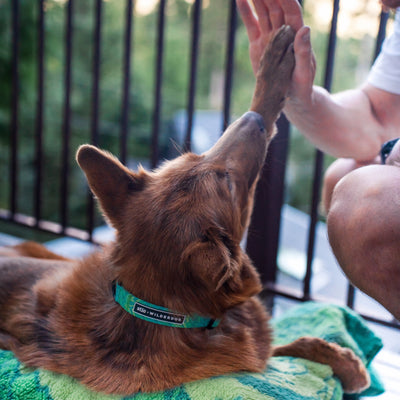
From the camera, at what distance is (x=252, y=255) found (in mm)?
2484

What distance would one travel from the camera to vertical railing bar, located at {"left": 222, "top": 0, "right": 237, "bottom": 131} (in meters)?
2.28

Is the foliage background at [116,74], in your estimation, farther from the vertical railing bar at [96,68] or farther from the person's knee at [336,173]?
the person's knee at [336,173]

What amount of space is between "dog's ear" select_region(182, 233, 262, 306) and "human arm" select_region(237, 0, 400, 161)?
650mm

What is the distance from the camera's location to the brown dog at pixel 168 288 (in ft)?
4.72

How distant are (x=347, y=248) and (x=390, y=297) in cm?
17

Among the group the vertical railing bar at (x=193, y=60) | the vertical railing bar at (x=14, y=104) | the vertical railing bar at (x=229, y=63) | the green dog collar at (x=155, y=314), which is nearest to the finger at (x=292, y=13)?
the vertical railing bar at (x=229, y=63)

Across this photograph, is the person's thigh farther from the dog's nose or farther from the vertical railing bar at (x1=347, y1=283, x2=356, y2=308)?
the vertical railing bar at (x1=347, y1=283, x2=356, y2=308)

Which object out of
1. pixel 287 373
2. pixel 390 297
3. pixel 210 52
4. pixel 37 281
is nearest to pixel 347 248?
pixel 390 297

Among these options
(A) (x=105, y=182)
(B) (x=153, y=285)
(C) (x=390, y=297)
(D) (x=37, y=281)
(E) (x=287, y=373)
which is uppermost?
(A) (x=105, y=182)

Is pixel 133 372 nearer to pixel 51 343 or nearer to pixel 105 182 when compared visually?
pixel 51 343

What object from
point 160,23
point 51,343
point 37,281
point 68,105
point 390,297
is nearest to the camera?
point 390,297

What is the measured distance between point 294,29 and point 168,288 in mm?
1036

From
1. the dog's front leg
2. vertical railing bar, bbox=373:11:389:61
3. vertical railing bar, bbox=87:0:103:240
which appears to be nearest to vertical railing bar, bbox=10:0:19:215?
vertical railing bar, bbox=87:0:103:240

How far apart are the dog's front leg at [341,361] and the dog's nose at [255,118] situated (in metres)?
0.82
